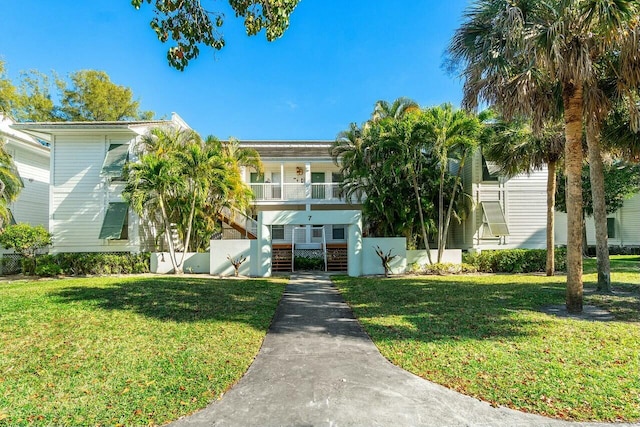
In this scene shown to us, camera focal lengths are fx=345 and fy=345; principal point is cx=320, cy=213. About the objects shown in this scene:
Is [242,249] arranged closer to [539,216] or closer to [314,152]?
[314,152]

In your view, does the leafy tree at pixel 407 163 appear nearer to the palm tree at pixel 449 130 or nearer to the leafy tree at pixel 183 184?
the palm tree at pixel 449 130

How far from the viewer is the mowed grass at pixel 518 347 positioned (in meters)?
3.92

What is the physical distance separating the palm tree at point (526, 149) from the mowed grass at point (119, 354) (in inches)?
431

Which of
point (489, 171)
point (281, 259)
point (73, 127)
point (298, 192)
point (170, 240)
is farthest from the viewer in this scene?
point (298, 192)

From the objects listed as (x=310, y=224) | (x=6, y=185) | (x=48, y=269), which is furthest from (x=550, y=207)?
(x=6, y=185)

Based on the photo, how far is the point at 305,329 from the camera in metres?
6.87

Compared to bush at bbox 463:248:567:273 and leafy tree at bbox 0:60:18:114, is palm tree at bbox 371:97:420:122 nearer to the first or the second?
bush at bbox 463:248:567:273

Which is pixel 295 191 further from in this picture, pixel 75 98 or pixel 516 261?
pixel 75 98

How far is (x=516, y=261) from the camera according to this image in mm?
15953

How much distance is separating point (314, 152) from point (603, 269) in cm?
1656

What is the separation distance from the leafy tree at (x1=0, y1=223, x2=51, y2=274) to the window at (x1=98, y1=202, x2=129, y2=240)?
2.40 metres

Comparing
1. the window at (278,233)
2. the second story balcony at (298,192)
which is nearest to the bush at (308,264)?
the second story balcony at (298,192)

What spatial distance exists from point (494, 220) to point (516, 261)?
8.08 feet

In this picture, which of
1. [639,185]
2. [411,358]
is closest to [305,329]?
[411,358]
